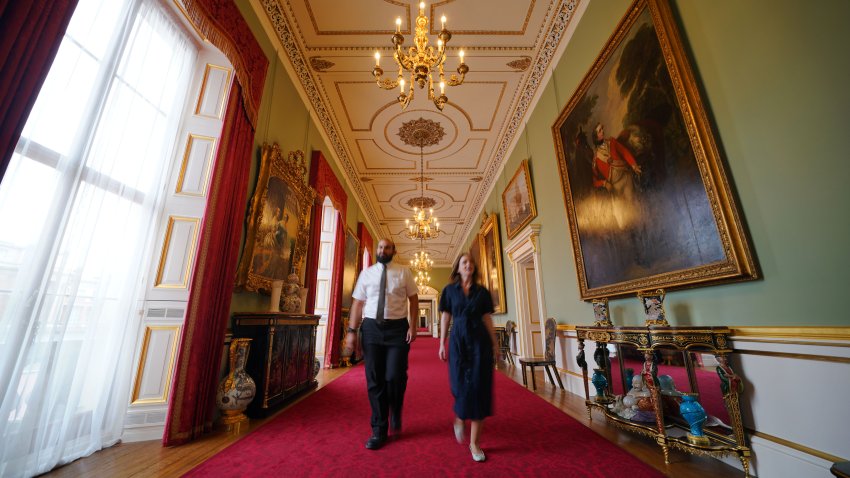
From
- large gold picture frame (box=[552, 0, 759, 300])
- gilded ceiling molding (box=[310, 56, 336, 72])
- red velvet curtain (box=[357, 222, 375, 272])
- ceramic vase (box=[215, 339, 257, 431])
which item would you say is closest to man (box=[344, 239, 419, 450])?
ceramic vase (box=[215, 339, 257, 431])

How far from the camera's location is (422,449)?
2.24m

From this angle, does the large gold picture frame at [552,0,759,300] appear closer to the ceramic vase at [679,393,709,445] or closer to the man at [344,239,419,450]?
the ceramic vase at [679,393,709,445]

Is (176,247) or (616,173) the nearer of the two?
(176,247)

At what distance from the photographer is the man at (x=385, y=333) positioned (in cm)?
241

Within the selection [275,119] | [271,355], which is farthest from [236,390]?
[275,119]

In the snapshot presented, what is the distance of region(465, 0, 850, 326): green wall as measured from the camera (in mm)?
1493

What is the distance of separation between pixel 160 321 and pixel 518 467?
2926 mm

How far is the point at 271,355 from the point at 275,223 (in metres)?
1.65

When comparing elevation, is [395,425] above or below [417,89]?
below

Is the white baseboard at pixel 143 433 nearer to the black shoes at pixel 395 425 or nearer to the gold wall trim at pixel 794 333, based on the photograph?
the black shoes at pixel 395 425

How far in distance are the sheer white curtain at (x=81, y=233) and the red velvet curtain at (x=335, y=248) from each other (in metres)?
2.76

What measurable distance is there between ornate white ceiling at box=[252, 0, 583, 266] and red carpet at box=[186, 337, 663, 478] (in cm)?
459

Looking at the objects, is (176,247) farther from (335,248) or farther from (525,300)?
(525,300)

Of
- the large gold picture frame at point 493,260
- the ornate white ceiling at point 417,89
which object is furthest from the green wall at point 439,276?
the ornate white ceiling at point 417,89
